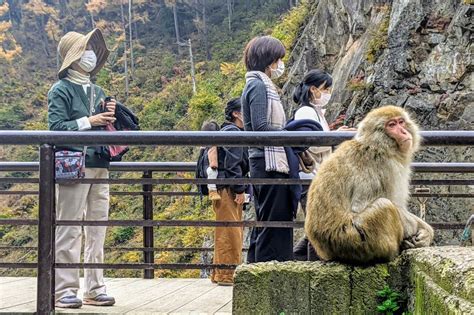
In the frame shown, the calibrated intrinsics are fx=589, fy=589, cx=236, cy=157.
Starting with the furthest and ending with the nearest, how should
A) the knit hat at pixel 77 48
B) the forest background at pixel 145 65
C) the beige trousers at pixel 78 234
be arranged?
the forest background at pixel 145 65 < the knit hat at pixel 77 48 < the beige trousers at pixel 78 234

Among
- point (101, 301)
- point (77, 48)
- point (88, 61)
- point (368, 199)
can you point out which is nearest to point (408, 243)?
point (368, 199)

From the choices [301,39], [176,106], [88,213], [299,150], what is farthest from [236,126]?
[176,106]

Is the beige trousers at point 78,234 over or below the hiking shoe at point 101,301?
over

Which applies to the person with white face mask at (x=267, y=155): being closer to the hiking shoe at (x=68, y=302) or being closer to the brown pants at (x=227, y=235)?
the brown pants at (x=227, y=235)

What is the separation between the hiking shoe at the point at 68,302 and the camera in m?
3.61

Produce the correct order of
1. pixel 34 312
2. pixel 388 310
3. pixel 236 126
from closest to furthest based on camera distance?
pixel 388 310 → pixel 34 312 → pixel 236 126

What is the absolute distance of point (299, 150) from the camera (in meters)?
4.02

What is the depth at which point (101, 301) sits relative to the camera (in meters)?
3.77

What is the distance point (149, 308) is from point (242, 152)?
1864 mm

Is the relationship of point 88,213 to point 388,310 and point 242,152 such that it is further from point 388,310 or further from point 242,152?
point 388,310

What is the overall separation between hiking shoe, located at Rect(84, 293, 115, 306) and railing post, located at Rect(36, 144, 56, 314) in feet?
1.25

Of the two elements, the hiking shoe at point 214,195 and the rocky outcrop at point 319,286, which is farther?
the hiking shoe at point 214,195

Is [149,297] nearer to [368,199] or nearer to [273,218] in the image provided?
[273,218]

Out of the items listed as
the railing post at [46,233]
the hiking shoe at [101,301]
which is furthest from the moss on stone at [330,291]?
the railing post at [46,233]
